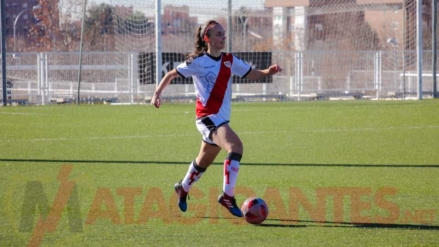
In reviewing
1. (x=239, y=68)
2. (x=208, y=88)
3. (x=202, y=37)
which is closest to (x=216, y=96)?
(x=208, y=88)

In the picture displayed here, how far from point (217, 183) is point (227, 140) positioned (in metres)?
2.15

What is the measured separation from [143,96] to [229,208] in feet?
67.2

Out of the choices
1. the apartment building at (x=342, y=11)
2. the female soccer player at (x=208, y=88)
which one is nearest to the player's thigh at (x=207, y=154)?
the female soccer player at (x=208, y=88)

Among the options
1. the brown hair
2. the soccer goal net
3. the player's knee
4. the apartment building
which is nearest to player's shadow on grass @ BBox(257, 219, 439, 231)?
the player's knee

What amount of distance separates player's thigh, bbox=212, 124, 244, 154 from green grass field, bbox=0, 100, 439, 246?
2.07 feet

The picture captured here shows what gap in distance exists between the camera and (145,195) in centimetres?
862

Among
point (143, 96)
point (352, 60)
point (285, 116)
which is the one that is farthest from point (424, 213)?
point (352, 60)

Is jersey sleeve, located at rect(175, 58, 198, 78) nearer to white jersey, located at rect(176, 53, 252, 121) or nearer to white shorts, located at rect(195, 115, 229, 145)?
white jersey, located at rect(176, 53, 252, 121)

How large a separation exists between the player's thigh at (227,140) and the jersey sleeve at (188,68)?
63 cm

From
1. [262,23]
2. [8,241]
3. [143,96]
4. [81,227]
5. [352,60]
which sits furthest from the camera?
[262,23]

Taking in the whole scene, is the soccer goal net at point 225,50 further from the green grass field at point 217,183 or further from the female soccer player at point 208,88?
the female soccer player at point 208,88

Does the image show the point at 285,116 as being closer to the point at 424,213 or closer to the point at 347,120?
the point at 347,120

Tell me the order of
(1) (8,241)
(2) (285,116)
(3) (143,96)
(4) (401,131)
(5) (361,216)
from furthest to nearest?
(3) (143,96) < (2) (285,116) < (4) (401,131) < (5) (361,216) < (1) (8,241)

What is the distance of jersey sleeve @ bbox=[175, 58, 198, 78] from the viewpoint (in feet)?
25.7
